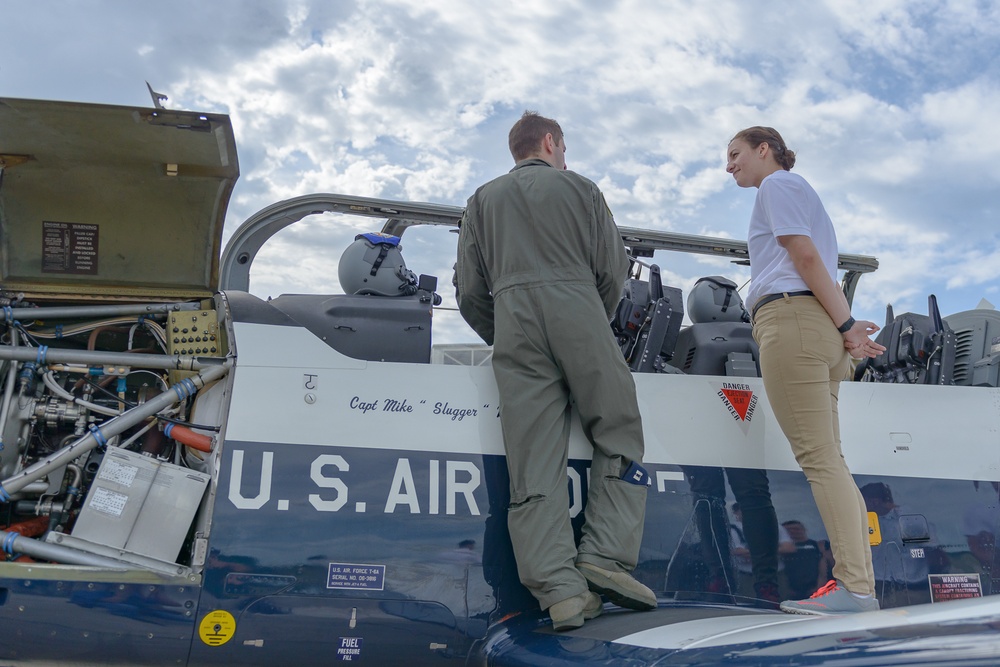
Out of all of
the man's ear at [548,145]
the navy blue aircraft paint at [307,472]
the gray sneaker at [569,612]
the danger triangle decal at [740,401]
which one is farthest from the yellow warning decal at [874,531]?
the man's ear at [548,145]

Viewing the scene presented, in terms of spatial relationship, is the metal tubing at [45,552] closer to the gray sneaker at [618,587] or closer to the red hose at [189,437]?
the red hose at [189,437]

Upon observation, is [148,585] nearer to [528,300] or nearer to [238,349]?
[238,349]

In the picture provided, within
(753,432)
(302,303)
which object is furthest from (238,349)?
(753,432)

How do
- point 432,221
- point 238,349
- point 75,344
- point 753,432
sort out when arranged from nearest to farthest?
1. point 238,349
2. point 753,432
3. point 75,344
4. point 432,221

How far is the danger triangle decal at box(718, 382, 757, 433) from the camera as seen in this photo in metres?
3.25

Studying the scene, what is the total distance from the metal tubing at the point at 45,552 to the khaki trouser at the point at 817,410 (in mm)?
2339

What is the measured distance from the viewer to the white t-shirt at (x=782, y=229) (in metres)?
2.96

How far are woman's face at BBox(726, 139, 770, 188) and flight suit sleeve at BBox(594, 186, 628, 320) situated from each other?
0.63m

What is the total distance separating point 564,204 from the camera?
290 cm

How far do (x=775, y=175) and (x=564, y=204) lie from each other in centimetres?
82

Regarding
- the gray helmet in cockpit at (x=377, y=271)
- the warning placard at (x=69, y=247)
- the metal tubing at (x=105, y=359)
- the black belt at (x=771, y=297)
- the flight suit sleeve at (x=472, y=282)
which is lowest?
the metal tubing at (x=105, y=359)

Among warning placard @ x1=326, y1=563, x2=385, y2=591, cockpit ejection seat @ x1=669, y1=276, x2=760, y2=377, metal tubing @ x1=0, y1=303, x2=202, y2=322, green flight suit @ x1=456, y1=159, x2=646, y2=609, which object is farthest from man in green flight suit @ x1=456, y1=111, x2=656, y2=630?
metal tubing @ x1=0, y1=303, x2=202, y2=322

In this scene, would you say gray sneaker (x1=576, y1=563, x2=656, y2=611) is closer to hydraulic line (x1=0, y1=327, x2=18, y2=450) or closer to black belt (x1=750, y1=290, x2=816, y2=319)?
black belt (x1=750, y1=290, x2=816, y2=319)

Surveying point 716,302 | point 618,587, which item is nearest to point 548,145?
point 618,587
